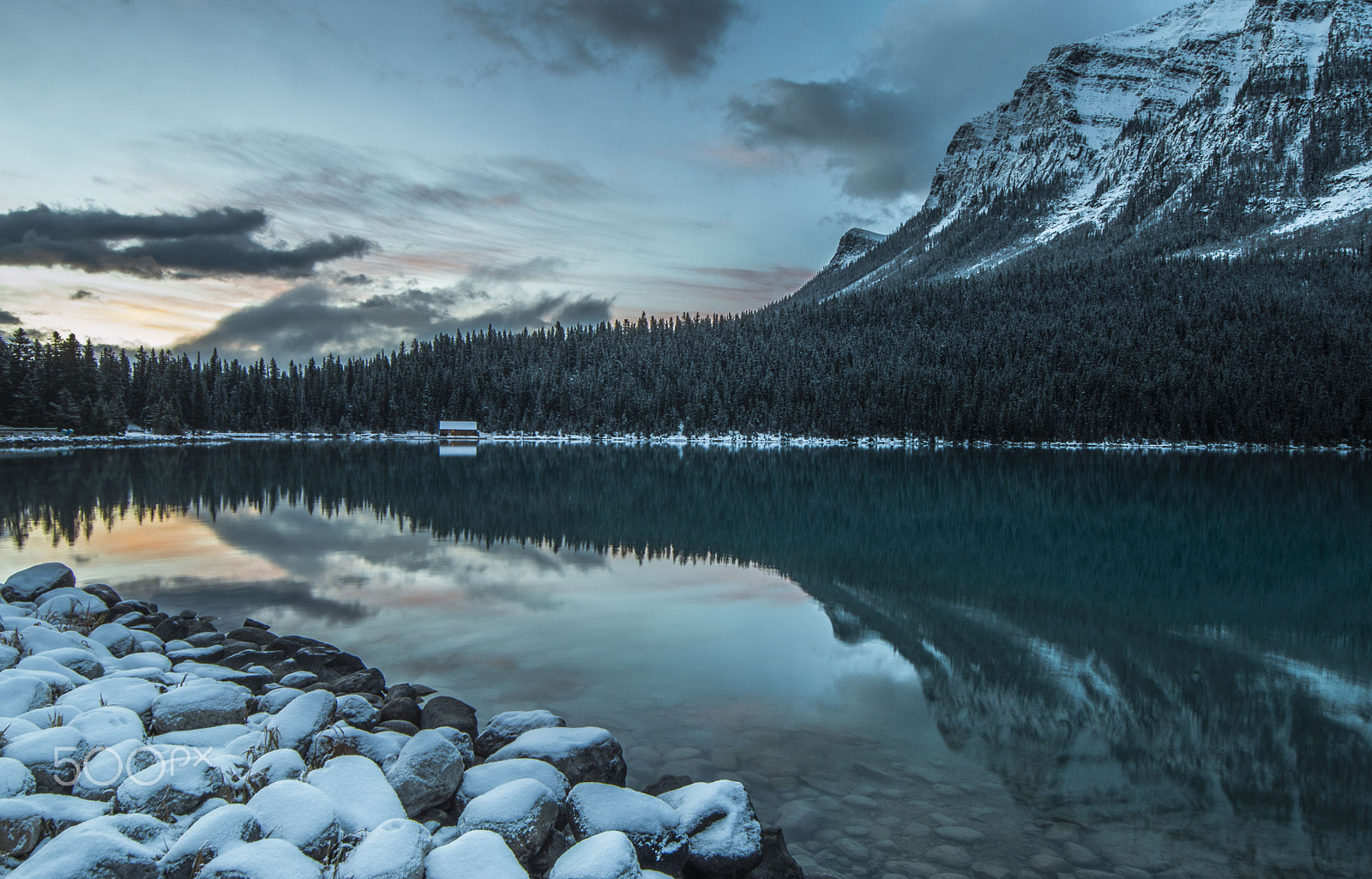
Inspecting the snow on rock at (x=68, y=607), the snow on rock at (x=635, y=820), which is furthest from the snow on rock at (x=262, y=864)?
the snow on rock at (x=68, y=607)

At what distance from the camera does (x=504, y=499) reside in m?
39.9

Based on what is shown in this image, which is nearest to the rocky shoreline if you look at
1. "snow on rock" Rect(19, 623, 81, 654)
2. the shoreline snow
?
"snow on rock" Rect(19, 623, 81, 654)

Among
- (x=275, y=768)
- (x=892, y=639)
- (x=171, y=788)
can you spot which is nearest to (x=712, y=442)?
(x=892, y=639)

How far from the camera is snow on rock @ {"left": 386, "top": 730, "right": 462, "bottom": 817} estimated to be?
680 centimetres

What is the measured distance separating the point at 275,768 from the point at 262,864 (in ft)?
6.82

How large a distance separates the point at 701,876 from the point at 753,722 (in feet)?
14.1

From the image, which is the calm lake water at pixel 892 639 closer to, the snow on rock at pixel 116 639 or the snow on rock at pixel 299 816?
the snow on rock at pixel 116 639

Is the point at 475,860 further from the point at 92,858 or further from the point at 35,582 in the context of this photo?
the point at 35,582

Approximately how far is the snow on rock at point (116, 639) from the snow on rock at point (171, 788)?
629 cm

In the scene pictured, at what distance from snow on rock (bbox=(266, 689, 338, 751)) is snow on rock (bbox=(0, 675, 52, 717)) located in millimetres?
2420

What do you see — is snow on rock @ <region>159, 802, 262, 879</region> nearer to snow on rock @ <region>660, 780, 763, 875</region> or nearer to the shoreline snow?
snow on rock @ <region>660, 780, 763, 875</region>

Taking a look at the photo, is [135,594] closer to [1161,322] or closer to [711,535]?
[711,535]

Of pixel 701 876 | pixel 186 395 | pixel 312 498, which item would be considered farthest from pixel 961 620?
pixel 186 395

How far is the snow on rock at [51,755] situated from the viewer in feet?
21.2
